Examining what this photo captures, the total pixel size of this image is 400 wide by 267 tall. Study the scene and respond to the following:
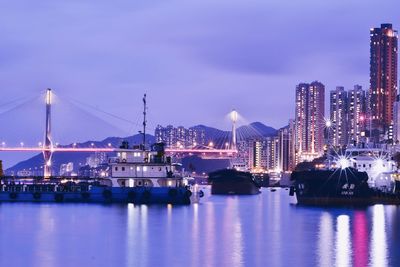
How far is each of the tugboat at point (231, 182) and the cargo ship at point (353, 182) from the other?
33456 millimetres

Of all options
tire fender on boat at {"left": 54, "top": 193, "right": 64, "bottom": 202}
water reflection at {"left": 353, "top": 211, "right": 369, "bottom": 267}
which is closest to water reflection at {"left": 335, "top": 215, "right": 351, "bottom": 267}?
water reflection at {"left": 353, "top": 211, "right": 369, "bottom": 267}

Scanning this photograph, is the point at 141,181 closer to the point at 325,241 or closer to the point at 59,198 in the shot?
the point at 59,198

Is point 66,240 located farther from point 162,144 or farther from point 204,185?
point 204,185

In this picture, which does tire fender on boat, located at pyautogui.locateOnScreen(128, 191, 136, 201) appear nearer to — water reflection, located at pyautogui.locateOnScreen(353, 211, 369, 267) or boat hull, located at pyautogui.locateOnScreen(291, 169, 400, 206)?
boat hull, located at pyautogui.locateOnScreen(291, 169, 400, 206)

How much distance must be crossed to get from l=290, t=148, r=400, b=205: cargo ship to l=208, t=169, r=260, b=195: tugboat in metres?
33.5

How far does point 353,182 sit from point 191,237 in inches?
1086

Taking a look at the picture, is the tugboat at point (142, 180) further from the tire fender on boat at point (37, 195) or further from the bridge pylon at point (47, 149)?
the bridge pylon at point (47, 149)

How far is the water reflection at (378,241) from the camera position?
A: 36.2 meters

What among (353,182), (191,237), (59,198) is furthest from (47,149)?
(191,237)

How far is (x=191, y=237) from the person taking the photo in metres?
44.5

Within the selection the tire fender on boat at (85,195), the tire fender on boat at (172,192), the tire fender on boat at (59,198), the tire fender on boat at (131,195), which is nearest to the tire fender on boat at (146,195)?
the tire fender on boat at (131,195)

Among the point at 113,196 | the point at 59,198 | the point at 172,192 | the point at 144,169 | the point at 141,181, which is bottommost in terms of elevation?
the point at 59,198

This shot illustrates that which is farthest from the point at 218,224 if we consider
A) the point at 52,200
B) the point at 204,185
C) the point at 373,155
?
the point at 204,185

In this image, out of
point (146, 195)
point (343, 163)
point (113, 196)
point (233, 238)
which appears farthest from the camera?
point (343, 163)
